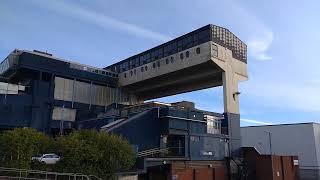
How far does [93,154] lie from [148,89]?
1747 inches

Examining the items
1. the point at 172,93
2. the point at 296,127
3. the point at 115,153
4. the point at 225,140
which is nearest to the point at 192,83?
the point at 172,93

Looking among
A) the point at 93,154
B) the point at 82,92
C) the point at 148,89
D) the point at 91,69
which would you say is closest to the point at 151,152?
the point at 93,154

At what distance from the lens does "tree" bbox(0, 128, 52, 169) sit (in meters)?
35.9

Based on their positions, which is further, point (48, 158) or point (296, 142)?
point (296, 142)

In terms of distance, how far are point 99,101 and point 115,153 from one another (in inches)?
1552

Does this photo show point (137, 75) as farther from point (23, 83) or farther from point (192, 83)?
point (23, 83)

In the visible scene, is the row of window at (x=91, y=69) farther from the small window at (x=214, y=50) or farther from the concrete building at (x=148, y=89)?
the small window at (x=214, y=50)

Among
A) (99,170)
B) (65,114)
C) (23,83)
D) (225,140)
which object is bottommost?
(99,170)

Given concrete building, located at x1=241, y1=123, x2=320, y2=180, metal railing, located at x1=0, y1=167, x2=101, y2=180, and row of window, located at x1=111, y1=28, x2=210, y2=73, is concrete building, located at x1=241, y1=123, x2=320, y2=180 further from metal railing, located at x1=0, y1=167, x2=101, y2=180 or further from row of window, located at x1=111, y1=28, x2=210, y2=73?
metal railing, located at x1=0, y1=167, x2=101, y2=180

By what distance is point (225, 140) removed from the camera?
60375mm

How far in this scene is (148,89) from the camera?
8125 cm

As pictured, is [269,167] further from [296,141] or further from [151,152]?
[296,141]

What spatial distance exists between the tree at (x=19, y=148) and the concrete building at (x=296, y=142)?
170 ft

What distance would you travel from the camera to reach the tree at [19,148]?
1415 inches
